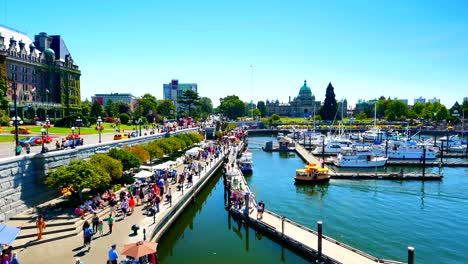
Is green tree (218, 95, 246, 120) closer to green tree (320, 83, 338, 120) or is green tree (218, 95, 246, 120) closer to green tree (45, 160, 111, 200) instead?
green tree (320, 83, 338, 120)

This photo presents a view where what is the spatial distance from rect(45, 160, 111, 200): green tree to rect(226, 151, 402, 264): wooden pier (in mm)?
12168

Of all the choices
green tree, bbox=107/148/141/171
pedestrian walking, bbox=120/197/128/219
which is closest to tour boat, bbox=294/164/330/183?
green tree, bbox=107/148/141/171

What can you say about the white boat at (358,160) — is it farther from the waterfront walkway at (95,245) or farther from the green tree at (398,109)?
the green tree at (398,109)

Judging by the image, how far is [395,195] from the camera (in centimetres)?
4053

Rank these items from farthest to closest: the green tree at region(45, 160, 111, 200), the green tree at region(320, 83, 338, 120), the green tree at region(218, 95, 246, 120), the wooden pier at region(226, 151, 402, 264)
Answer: the green tree at region(218, 95, 246, 120), the green tree at region(320, 83, 338, 120), the green tree at region(45, 160, 111, 200), the wooden pier at region(226, 151, 402, 264)

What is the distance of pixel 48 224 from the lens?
887 inches

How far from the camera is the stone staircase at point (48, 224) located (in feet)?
68.6

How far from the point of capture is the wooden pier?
21.2m

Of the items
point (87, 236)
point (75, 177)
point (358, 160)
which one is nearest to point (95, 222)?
point (87, 236)

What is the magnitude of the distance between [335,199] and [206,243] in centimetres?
1801

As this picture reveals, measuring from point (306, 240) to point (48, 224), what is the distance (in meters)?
16.6

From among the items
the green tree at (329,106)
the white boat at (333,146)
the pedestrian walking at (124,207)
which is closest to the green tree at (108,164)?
the pedestrian walking at (124,207)

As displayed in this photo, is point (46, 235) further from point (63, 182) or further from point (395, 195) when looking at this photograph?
point (395, 195)

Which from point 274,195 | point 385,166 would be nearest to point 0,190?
point 274,195
